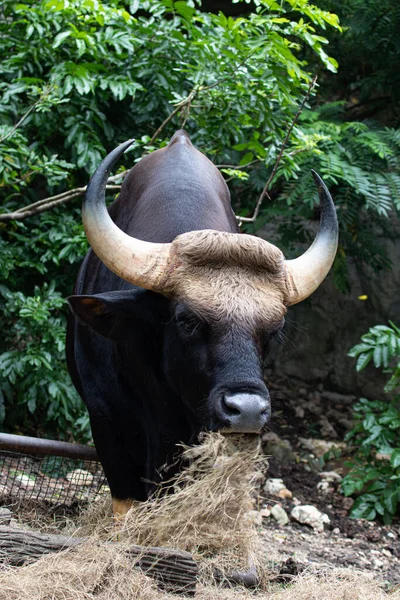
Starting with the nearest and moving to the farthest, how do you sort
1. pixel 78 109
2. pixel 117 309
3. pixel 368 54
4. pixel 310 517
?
pixel 117 309, pixel 310 517, pixel 78 109, pixel 368 54

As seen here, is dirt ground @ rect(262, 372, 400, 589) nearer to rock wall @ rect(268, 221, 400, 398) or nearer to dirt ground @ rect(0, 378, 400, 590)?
dirt ground @ rect(0, 378, 400, 590)

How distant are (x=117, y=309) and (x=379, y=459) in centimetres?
389

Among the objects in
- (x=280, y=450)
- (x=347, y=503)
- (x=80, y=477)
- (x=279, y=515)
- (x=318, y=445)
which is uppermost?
(x=80, y=477)

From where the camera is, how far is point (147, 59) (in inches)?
285

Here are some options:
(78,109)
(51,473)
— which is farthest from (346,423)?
(78,109)

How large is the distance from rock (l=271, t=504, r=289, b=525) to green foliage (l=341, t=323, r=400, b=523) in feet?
1.71

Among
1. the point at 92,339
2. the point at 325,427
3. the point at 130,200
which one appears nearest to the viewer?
the point at 92,339

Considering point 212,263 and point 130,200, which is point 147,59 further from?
point 212,263

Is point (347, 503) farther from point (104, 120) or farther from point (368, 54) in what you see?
point (368, 54)

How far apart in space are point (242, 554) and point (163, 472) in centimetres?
62

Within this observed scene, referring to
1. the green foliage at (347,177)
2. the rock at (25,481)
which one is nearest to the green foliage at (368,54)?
the green foliage at (347,177)

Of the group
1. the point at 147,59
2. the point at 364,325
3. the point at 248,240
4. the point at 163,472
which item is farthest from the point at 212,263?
the point at 364,325

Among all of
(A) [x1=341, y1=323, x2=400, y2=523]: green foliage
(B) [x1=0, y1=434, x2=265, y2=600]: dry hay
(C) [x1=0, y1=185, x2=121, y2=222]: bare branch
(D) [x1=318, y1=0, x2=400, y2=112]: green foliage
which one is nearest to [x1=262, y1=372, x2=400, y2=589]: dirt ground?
(A) [x1=341, y1=323, x2=400, y2=523]: green foliage

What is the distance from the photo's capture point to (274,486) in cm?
710
